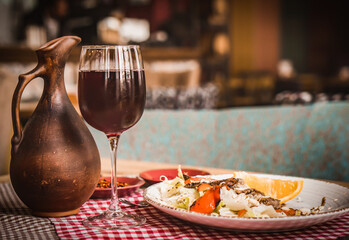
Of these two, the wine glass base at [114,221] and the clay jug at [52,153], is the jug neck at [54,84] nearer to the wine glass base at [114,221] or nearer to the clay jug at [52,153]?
the clay jug at [52,153]

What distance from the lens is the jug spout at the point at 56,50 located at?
808 millimetres

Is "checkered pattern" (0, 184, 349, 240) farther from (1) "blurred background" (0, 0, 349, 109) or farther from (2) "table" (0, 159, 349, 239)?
(1) "blurred background" (0, 0, 349, 109)

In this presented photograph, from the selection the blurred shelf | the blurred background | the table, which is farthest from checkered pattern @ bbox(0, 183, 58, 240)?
the blurred shelf

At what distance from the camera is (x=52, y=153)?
2.50ft

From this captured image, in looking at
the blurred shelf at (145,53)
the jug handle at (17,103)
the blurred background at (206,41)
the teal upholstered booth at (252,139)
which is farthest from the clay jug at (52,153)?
the blurred shelf at (145,53)

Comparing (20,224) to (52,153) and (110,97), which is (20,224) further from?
(110,97)

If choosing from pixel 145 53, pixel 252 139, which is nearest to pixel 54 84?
pixel 252 139

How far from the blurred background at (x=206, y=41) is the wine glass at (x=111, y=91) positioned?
215 centimetres

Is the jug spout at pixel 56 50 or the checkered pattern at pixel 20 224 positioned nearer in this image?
the checkered pattern at pixel 20 224

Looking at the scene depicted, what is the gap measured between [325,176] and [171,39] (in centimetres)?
589

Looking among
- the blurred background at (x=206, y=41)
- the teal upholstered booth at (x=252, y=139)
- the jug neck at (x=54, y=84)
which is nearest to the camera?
the jug neck at (x=54, y=84)

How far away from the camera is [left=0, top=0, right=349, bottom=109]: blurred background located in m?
5.57

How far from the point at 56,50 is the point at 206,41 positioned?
7.50 metres

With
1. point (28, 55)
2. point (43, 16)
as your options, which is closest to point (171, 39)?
point (43, 16)
